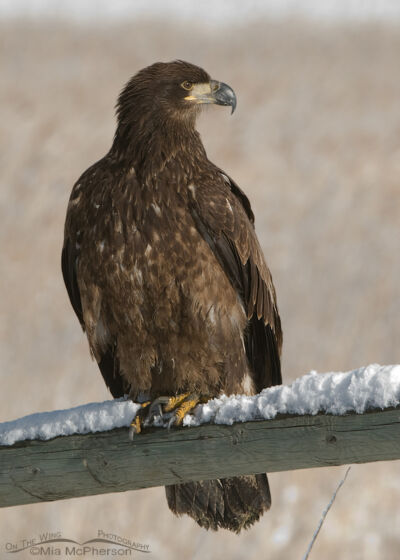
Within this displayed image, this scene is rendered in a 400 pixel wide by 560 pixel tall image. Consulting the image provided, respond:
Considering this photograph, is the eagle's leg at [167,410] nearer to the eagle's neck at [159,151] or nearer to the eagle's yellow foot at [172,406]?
the eagle's yellow foot at [172,406]

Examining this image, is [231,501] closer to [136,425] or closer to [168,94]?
[136,425]

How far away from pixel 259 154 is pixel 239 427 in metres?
8.64

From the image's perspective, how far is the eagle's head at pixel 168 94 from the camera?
461cm

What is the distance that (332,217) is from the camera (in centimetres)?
1068

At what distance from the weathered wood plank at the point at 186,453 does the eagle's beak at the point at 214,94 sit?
194 cm

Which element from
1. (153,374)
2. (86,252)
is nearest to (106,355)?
(153,374)

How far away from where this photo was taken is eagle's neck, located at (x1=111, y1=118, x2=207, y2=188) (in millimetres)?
4457

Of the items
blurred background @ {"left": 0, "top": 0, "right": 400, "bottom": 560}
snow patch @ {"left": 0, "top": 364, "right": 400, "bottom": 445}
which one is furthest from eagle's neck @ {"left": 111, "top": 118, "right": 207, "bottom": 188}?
blurred background @ {"left": 0, "top": 0, "right": 400, "bottom": 560}

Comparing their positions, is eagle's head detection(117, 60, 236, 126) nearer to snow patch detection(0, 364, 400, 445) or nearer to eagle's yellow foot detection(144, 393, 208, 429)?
eagle's yellow foot detection(144, 393, 208, 429)

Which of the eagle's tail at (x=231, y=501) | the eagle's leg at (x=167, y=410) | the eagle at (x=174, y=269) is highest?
the eagle at (x=174, y=269)

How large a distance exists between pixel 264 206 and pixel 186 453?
7.68 metres

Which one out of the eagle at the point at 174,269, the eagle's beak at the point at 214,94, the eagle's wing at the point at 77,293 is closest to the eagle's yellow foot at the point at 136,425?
the eagle at the point at 174,269

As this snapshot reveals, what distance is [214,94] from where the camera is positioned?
15.6 ft

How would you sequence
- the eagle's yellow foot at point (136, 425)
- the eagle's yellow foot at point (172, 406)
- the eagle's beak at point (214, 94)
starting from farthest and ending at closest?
the eagle's beak at point (214, 94) < the eagle's yellow foot at point (172, 406) < the eagle's yellow foot at point (136, 425)
